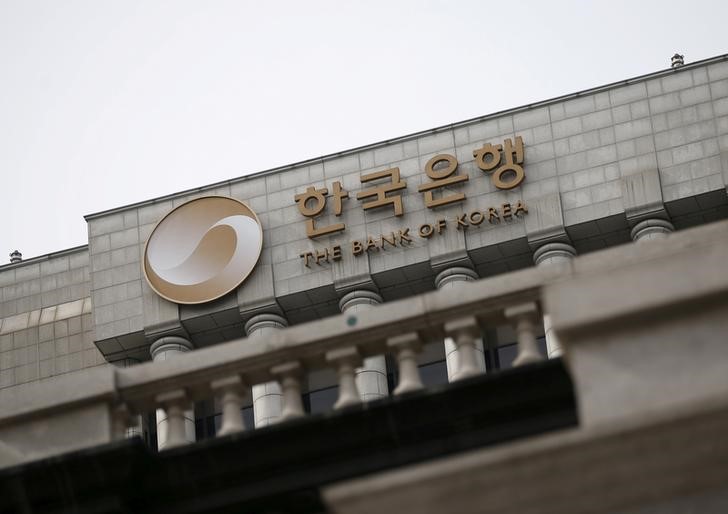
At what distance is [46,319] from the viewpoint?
55.6m

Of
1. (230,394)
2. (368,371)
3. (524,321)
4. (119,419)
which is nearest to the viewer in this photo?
(524,321)

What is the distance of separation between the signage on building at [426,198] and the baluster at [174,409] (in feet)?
96.3

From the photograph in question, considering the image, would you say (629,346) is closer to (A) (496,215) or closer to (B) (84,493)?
(B) (84,493)

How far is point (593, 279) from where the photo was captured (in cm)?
1750

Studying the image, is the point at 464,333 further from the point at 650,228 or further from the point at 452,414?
the point at 650,228

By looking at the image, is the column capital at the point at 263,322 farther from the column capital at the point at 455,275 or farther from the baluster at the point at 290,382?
the baluster at the point at 290,382

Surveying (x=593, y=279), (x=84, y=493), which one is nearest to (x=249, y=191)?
(x=84, y=493)

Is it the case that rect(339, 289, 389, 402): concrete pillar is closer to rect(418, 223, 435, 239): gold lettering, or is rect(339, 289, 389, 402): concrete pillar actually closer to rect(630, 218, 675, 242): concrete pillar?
rect(418, 223, 435, 239): gold lettering

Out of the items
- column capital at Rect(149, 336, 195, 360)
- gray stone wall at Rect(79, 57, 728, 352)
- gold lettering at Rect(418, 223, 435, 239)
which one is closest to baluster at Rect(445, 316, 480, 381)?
gray stone wall at Rect(79, 57, 728, 352)

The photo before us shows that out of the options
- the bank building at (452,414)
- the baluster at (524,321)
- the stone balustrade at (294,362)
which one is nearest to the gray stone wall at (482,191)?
the bank building at (452,414)

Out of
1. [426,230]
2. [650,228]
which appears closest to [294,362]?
[650,228]

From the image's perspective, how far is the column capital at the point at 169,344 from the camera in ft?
173

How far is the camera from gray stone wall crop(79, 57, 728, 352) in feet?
166

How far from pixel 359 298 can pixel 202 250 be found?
485cm
